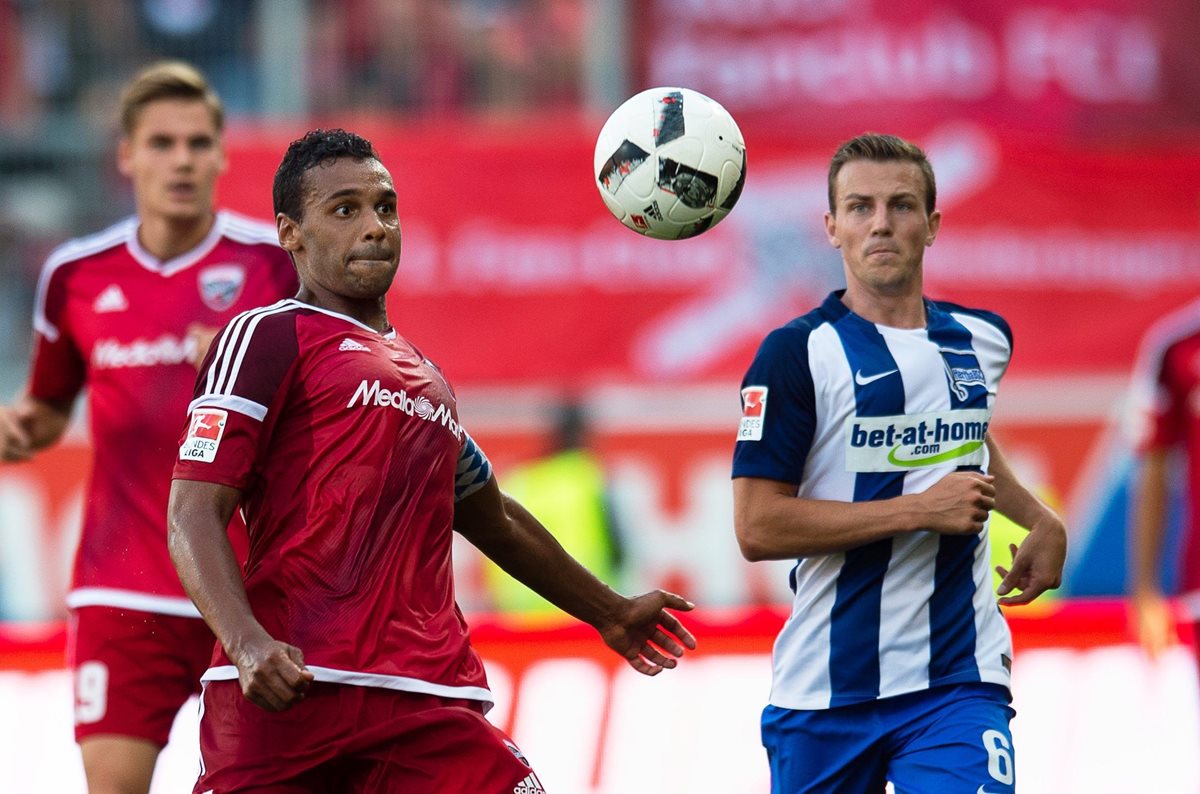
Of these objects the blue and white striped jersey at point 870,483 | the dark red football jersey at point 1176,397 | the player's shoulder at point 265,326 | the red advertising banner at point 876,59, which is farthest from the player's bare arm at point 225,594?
the red advertising banner at point 876,59

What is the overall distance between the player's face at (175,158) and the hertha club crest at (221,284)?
0.76ft

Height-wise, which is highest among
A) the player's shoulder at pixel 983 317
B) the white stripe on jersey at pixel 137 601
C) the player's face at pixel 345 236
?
the player's shoulder at pixel 983 317

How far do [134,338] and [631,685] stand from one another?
288cm

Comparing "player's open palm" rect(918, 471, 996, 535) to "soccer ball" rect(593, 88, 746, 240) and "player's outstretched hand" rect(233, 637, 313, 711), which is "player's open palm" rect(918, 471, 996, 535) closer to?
"soccer ball" rect(593, 88, 746, 240)

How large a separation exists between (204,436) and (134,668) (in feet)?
6.10

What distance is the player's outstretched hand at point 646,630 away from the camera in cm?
473

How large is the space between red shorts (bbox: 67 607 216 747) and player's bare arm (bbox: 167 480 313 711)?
5.69ft

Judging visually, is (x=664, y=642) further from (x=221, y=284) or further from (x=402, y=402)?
(x=221, y=284)

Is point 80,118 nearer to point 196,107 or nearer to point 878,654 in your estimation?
point 196,107

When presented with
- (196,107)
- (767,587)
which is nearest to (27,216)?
(767,587)

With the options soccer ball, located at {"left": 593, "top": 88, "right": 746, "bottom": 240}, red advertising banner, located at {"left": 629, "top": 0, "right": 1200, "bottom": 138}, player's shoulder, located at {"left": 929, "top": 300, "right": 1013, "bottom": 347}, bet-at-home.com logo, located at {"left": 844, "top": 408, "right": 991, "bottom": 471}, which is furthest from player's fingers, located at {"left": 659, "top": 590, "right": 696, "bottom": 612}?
red advertising banner, located at {"left": 629, "top": 0, "right": 1200, "bottom": 138}

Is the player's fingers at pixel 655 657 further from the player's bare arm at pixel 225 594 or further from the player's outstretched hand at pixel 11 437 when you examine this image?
the player's outstretched hand at pixel 11 437

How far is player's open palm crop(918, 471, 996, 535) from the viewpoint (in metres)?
4.51

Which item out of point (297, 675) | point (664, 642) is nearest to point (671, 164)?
point (664, 642)
